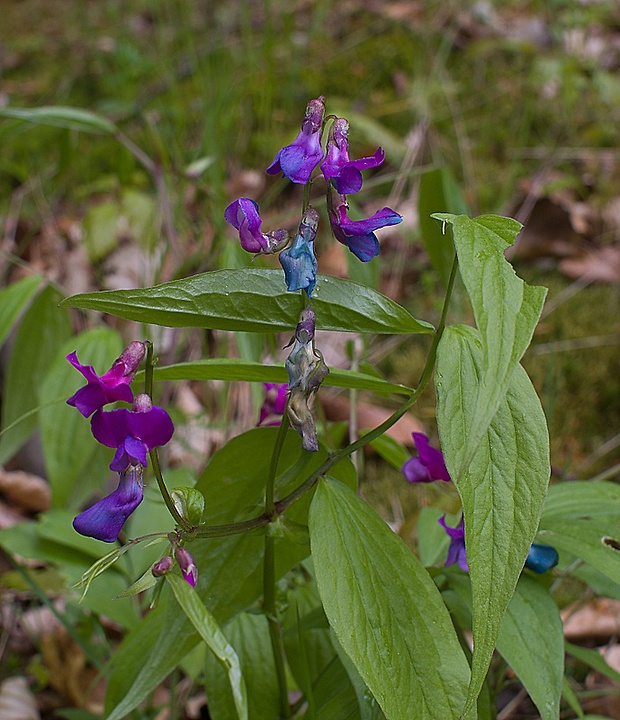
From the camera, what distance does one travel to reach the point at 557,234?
2525 millimetres

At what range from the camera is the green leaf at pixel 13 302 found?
4.48 feet

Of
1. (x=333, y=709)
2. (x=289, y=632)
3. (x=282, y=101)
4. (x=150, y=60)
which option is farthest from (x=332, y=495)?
(x=150, y=60)

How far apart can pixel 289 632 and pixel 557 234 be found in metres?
1.79

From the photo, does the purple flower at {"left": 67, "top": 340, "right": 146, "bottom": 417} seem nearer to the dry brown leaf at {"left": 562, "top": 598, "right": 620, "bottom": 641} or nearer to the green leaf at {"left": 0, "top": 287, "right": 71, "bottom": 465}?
the green leaf at {"left": 0, "top": 287, "right": 71, "bottom": 465}

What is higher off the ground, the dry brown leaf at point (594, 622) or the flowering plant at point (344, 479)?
the flowering plant at point (344, 479)

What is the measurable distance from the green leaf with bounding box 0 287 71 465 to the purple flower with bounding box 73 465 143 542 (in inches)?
30.4

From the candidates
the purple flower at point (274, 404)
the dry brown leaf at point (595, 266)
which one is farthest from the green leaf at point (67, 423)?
the dry brown leaf at point (595, 266)

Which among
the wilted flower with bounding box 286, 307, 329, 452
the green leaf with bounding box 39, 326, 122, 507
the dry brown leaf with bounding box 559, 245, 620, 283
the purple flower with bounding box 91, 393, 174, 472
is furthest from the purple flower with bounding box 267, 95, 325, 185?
the dry brown leaf with bounding box 559, 245, 620, 283

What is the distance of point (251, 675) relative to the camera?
40.3 inches

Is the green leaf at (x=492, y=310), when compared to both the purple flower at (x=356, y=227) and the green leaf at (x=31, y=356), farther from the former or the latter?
the green leaf at (x=31, y=356)

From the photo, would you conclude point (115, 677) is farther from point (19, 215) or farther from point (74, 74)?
point (74, 74)

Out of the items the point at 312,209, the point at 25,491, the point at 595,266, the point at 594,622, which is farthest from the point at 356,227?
the point at 595,266

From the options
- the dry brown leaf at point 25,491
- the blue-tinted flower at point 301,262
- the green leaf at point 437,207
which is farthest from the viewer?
the dry brown leaf at point 25,491

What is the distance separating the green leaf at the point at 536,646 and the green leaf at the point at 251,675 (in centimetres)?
32
